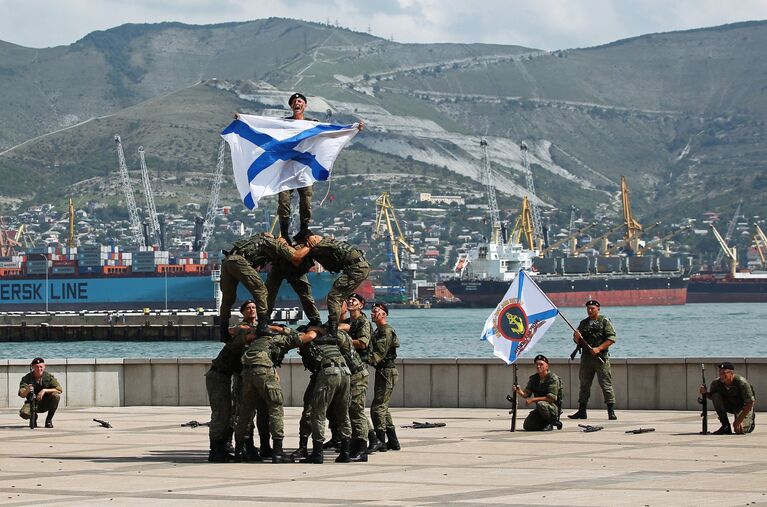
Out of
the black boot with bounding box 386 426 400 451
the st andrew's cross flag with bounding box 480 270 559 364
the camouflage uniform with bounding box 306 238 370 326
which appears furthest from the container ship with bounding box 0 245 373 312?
the camouflage uniform with bounding box 306 238 370 326

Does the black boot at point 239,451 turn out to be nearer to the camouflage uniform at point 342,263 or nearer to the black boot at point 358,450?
the black boot at point 358,450

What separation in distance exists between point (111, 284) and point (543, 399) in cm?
16410

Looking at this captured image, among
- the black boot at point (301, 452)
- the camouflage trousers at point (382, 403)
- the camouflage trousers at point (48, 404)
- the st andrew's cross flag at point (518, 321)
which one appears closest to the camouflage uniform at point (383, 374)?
the camouflage trousers at point (382, 403)

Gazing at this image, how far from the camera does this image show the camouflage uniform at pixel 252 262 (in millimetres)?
20328

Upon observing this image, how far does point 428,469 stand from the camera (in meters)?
18.6

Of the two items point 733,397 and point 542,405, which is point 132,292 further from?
point 733,397

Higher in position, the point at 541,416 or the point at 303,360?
the point at 303,360

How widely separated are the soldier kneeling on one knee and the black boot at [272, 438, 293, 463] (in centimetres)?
483

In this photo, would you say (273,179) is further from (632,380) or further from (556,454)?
(632,380)

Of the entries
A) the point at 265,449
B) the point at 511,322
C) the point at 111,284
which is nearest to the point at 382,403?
the point at 265,449

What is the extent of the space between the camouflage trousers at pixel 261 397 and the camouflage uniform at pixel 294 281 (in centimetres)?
104

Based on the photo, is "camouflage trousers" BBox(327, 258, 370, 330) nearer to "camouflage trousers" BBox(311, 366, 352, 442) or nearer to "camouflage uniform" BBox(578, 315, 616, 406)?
"camouflage trousers" BBox(311, 366, 352, 442)

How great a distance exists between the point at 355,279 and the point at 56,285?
170 meters

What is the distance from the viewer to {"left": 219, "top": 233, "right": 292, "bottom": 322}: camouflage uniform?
66.7 ft
